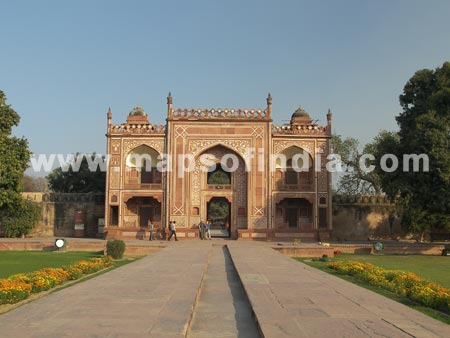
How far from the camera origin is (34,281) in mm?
9383

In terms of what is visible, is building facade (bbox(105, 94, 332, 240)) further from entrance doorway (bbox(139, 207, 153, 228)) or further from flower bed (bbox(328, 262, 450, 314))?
flower bed (bbox(328, 262, 450, 314))

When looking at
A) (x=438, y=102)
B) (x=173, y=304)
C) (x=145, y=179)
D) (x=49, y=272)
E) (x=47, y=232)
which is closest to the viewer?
(x=173, y=304)

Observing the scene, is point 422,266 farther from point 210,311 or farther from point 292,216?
point 292,216

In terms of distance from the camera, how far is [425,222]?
26734 mm

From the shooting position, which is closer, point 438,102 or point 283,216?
point 438,102

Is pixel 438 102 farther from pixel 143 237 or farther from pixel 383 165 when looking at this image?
pixel 143 237

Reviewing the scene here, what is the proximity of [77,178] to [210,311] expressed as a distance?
106ft

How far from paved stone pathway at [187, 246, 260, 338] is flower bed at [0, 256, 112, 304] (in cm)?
307

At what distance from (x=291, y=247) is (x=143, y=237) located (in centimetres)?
1018

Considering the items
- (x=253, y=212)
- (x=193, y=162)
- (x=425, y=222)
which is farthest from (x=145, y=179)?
(x=425, y=222)

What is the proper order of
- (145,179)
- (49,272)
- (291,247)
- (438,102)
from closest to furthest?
(49,272) → (291,247) → (438,102) → (145,179)

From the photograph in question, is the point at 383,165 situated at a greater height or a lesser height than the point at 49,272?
greater

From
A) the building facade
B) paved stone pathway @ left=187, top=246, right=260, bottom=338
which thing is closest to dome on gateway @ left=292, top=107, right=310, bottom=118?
Answer: the building facade

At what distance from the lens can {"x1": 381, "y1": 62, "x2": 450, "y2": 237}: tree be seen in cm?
2108
